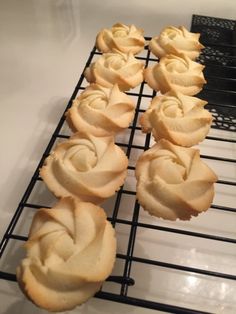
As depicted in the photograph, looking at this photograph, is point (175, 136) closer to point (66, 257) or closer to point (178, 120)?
point (178, 120)

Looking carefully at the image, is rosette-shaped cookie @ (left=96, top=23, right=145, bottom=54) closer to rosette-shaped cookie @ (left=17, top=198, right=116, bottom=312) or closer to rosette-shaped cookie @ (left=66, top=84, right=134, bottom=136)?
rosette-shaped cookie @ (left=66, top=84, right=134, bottom=136)

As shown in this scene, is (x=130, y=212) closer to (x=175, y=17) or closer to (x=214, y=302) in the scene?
(x=214, y=302)

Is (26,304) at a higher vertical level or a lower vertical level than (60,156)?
lower

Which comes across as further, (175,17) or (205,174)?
(175,17)

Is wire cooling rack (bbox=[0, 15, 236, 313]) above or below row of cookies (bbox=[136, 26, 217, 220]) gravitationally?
below

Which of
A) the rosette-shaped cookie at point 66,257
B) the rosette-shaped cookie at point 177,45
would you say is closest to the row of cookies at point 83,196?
the rosette-shaped cookie at point 66,257

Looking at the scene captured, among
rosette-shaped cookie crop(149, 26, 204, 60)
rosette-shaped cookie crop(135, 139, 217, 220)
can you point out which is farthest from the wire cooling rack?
rosette-shaped cookie crop(149, 26, 204, 60)

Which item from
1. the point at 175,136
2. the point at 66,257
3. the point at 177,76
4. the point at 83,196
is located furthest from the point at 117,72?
the point at 66,257

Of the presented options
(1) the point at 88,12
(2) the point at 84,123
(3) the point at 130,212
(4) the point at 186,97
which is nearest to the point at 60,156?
(2) the point at 84,123

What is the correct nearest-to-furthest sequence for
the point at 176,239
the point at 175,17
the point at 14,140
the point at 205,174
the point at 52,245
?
the point at 52,245
the point at 205,174
the point at 176,239
the point at 14,140
the point at 175,17
